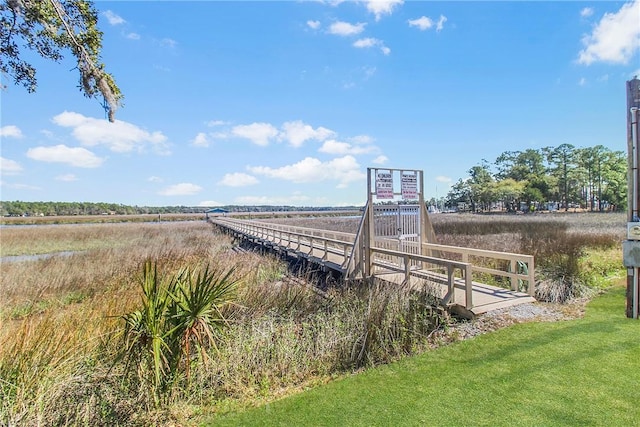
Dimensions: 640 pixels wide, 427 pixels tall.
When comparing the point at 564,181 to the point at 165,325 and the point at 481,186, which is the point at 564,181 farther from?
the point at 165,325

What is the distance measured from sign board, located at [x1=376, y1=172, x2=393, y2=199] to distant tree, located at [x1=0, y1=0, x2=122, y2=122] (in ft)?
16.8

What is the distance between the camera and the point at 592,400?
121 inches

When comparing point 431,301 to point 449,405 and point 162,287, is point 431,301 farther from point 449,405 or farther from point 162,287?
point 162,287

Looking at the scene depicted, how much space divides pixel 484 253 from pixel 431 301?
172 centimetres

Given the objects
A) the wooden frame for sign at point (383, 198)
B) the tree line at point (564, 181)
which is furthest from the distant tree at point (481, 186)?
the wooden frame for sign at point (383, 198)

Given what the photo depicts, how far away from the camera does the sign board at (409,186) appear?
7586mm

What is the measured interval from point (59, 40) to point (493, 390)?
276 inches

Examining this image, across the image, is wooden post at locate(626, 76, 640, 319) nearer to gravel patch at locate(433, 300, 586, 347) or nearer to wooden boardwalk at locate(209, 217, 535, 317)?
wooden boardwalk at locate(209, 217, 535, 317)

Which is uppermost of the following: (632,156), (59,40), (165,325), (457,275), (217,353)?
(59,40)

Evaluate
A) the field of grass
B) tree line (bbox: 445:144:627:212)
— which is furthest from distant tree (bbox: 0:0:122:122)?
tree line (bbox: 445:144:627:212)

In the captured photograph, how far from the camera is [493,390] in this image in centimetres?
335

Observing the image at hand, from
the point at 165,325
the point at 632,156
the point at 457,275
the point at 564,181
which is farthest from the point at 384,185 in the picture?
the point at 564,181

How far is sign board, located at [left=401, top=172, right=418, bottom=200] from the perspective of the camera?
759 centimetres

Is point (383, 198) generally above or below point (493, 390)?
above
